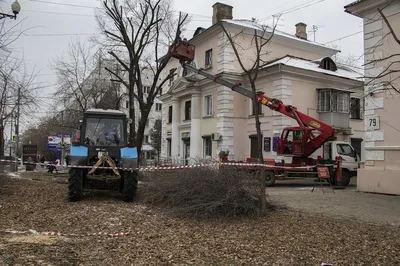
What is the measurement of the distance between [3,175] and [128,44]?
12.8 metres

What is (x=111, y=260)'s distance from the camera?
5.86 meters

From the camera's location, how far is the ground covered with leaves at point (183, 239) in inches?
234

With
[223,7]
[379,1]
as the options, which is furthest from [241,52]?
[379,1]

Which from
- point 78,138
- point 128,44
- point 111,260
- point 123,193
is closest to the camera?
point 111,260

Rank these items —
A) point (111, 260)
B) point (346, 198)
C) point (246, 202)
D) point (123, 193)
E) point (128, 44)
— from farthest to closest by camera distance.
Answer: point (128, 44), point (346, 198), point (123, 193), point (246, 202), point (111, 260)

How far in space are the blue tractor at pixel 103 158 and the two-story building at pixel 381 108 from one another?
9010mm

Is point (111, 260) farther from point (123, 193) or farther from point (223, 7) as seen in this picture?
point (223, 7)

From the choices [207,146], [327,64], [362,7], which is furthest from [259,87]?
[362,7]

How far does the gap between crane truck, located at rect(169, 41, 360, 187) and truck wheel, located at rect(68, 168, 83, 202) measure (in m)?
8.91

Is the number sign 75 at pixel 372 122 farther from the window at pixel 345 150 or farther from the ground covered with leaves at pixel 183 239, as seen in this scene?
the ground covered with leaves at pixel 183 239

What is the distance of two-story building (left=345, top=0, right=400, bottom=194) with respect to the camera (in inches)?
567

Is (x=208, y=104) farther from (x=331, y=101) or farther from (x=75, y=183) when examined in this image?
(x=75, y=183)

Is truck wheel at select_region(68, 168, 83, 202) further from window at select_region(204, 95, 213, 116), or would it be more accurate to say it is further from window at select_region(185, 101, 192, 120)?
window at select_region(185, 101, 192, 120)

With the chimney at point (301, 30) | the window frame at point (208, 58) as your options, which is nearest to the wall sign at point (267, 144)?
the window frame at point (208, 58)
